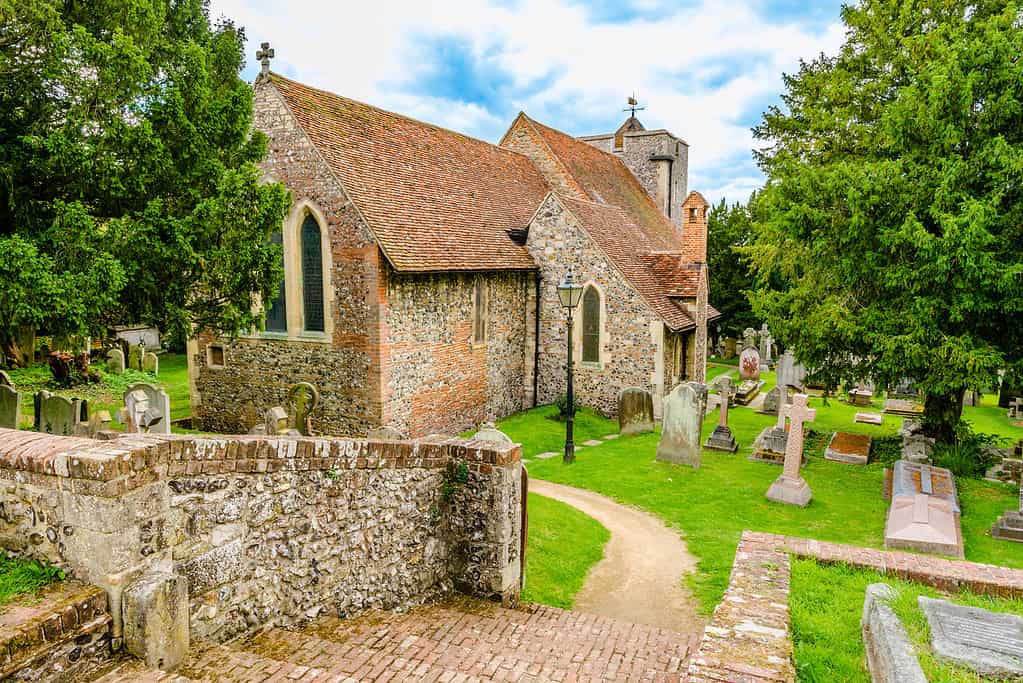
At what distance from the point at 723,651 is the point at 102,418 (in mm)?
12377

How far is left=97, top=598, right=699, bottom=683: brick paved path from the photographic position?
497cm

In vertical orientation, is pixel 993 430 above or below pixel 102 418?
below

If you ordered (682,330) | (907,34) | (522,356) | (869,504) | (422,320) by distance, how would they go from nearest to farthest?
(869,504)
(422,320)
(907,34)
(682,330)
(522,356)

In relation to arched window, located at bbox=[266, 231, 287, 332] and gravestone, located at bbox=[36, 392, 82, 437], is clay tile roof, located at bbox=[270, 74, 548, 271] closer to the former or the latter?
arched window, located at bbox=[266, 231, 287, 332]

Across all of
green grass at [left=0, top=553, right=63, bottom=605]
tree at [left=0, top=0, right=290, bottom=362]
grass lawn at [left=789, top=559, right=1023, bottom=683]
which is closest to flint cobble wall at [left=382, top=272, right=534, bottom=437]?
tree at [left=0, top=0, right=290, bottom=362]

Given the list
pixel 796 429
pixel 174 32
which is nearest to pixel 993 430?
pixel 796 429

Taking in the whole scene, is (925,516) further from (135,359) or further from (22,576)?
(135,359)

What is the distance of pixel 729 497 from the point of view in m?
12.9

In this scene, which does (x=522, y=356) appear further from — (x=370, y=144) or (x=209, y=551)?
(x=209, y=551)

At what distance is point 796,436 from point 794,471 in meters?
0.66

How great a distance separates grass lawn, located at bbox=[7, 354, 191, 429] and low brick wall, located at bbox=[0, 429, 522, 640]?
1206cm

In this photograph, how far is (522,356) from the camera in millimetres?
21094

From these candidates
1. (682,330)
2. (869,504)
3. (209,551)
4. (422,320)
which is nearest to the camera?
(209,551)

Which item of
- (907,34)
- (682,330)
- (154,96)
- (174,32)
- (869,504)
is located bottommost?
(869,504)
